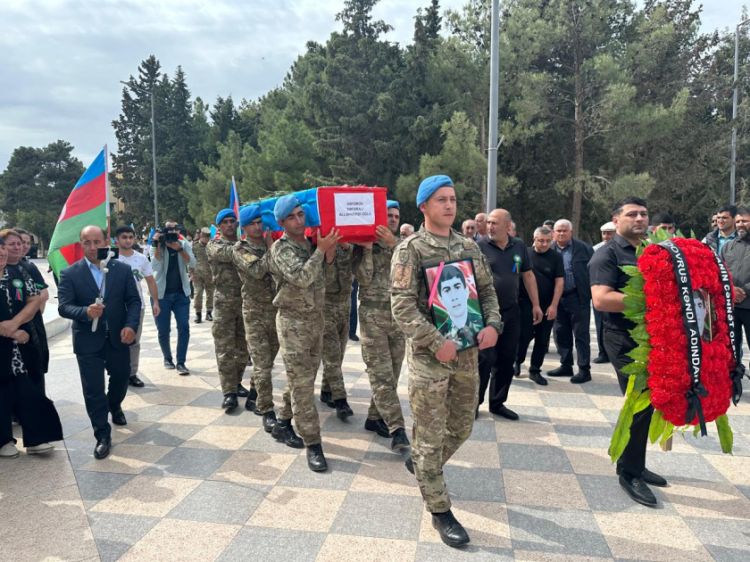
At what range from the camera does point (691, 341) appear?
320 centimetres

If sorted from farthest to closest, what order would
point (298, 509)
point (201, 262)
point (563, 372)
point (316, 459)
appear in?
point (201, 262)
point (563, 372)
point (316, 459)
point (298, 509)

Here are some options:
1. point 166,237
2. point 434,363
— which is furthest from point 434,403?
point 166,237

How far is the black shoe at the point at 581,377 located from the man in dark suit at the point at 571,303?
0.07 m

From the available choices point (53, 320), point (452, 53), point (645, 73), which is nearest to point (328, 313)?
point (53, 320)

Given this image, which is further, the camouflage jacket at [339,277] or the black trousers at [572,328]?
the black trousers at [572,328]

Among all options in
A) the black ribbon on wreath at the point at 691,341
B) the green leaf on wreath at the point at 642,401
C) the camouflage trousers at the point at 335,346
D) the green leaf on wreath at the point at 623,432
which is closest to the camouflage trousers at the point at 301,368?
the camouflage trousers at the point at 335,346

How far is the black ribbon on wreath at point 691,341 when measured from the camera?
126 inches

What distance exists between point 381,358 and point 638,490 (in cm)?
201

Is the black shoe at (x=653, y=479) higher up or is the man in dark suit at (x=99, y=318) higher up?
the man in dark suit at (x=99, y=318)

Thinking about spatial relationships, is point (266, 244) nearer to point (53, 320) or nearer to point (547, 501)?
point (547, 501)

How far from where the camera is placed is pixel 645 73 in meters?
24.5

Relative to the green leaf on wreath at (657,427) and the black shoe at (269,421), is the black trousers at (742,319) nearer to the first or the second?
the green leaf on wreath at (657,427)

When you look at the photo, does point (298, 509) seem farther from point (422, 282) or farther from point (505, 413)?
point (505, 413)

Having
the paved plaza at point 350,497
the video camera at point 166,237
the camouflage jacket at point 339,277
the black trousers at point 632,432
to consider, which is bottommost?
the paved plaza at point 350,497
